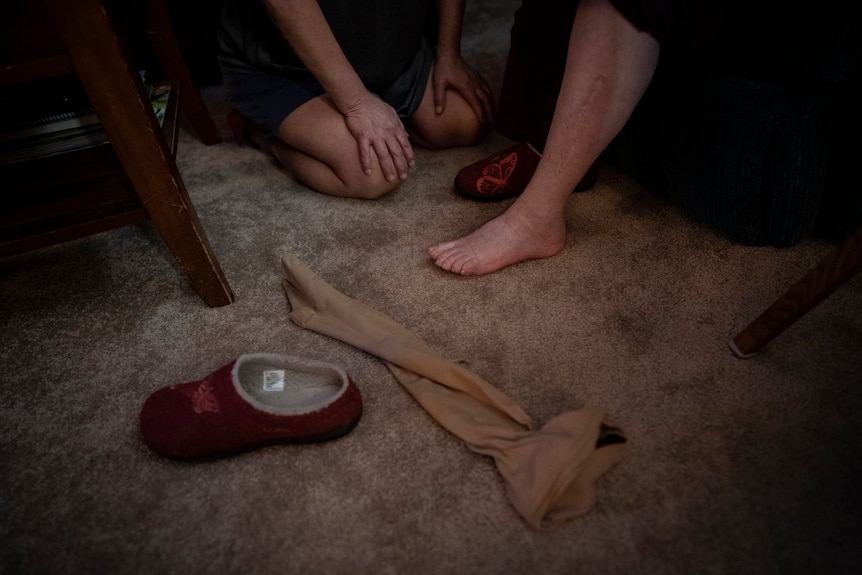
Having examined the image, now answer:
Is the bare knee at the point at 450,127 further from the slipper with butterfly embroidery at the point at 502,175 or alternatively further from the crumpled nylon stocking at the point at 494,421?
the crumpled nylon stocking at the point at 494,421

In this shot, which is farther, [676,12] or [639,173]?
[639,173]

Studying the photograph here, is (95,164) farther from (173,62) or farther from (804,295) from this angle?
(804,295)

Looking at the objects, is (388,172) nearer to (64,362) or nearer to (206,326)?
(206,326)

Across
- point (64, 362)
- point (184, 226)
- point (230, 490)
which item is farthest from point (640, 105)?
point (64, 362)

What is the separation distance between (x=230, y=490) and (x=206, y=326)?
292 millimetres

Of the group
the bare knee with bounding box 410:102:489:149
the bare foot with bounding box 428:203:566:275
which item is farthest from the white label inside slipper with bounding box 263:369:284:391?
the bare knee with bounding box 410:102:489:149

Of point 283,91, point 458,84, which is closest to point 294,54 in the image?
point 283,91

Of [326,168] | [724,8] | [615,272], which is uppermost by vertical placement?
[724,8]

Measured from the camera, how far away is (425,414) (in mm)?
648

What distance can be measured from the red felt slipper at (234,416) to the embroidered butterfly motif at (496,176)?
1.65 ft

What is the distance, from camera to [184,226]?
0.71 m

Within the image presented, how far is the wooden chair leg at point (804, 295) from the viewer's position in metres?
0.51

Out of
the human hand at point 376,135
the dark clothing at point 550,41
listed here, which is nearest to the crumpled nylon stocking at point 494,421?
the human hand at point 376,135

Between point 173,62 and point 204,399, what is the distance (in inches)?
32.8
